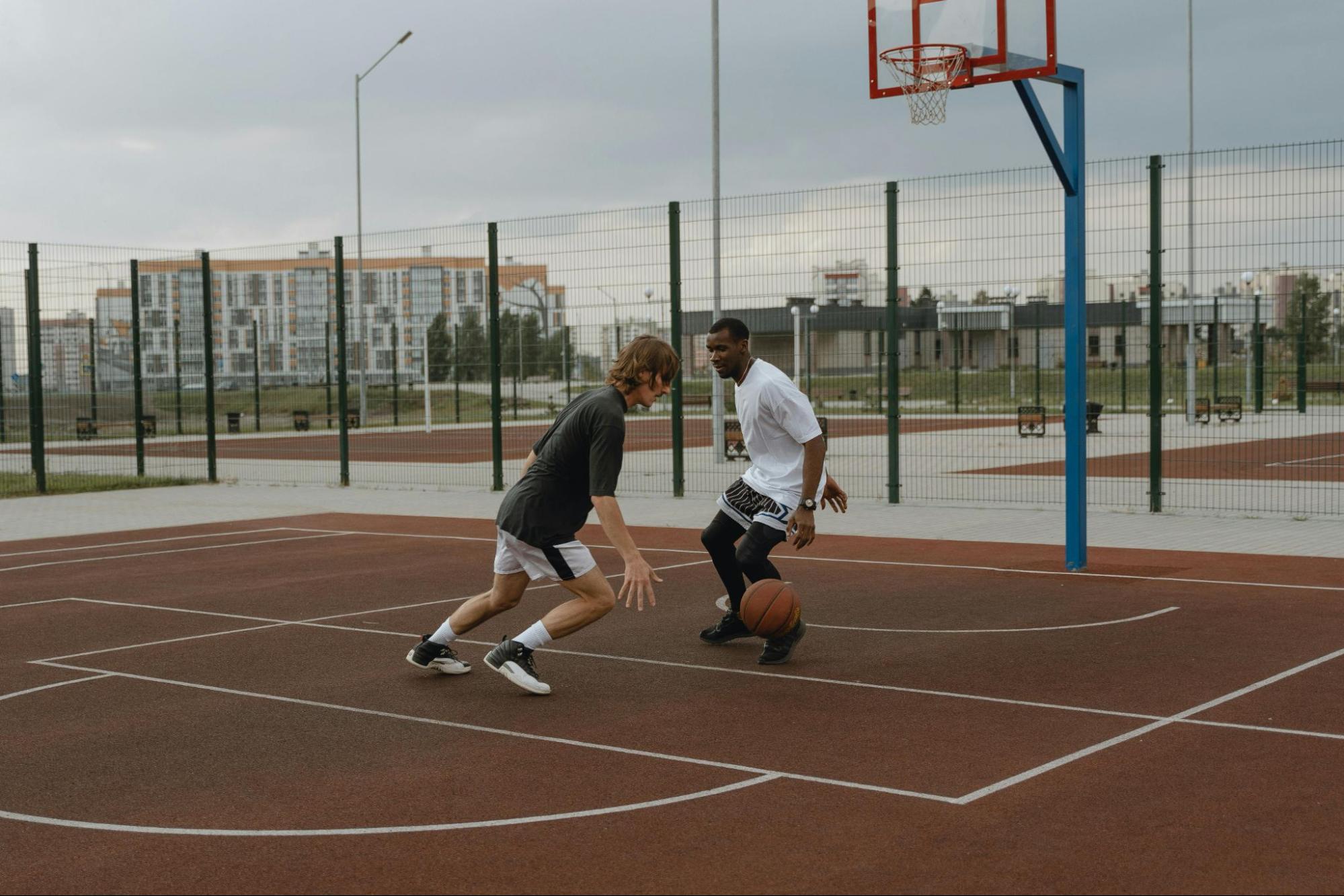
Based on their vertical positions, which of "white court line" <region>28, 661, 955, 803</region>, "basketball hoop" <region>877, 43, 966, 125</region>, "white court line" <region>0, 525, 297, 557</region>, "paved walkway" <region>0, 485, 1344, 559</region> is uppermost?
"basketball hoop" <region>877, 43, 966, 125</region>

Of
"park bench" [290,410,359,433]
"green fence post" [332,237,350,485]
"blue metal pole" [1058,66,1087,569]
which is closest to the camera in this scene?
"blue metal pole" [1058,66,1087,569]

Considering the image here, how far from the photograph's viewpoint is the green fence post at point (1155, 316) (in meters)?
13.5

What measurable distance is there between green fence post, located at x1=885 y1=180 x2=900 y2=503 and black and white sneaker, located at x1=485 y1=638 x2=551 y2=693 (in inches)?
355

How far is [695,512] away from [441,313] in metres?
7.93

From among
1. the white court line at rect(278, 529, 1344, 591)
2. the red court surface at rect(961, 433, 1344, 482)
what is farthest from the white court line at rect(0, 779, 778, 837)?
the red court surface at rect(961, 433, 1344, 482)

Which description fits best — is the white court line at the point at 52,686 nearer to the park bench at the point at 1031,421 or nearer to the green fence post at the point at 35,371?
the green fence post at the point at 35,371

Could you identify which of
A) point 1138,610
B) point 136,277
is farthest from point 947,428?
point 1138,610

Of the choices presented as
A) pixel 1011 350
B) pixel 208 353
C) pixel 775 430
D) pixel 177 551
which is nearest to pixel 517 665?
pixel 775 430

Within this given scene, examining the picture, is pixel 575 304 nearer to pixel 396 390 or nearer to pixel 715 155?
pixel 715 155

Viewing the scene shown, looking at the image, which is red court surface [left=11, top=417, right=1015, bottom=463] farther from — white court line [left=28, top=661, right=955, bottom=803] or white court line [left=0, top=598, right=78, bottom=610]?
white court line [left=28, top=661, right=955, bottom=803]

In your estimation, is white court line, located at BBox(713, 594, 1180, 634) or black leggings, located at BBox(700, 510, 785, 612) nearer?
black leggings, located at BBox(700, 510, 785, 612)

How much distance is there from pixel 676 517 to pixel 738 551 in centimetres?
724

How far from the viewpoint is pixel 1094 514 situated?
1425 cm

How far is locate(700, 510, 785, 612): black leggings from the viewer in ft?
25.2
